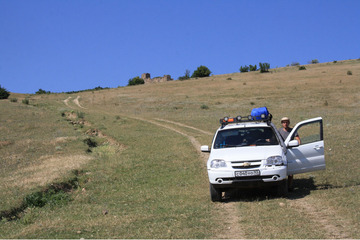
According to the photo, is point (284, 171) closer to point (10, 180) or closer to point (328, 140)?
point (10, 180)

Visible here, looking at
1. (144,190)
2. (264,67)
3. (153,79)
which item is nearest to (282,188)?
(144,190)

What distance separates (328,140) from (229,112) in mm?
19898

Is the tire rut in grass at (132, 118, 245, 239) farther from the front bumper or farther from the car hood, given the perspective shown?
the car hood

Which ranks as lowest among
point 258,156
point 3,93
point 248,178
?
point 248,178

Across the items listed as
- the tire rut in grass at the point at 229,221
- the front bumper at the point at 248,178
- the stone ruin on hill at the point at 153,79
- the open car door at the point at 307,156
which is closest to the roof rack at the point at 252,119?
the open car door at the point at 307,156

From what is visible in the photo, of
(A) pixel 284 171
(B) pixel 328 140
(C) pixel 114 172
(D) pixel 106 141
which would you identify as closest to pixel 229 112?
(D) pixel 106 141

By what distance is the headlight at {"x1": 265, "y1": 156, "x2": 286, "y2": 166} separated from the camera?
28.3ft

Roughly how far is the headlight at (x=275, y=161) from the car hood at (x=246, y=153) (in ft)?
0.25

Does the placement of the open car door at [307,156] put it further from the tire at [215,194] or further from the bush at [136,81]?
the bush at [136,81]

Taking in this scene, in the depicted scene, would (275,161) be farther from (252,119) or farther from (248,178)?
(252,119)

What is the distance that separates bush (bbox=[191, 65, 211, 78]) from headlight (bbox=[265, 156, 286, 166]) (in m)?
92.2

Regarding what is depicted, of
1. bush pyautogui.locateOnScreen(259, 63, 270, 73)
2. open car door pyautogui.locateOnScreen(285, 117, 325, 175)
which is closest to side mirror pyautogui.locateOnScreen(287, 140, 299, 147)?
open car door pyautogui.locateOnScreen(285, 117, 325, 175)

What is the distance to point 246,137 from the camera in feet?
32.5

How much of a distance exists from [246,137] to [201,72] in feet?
300
